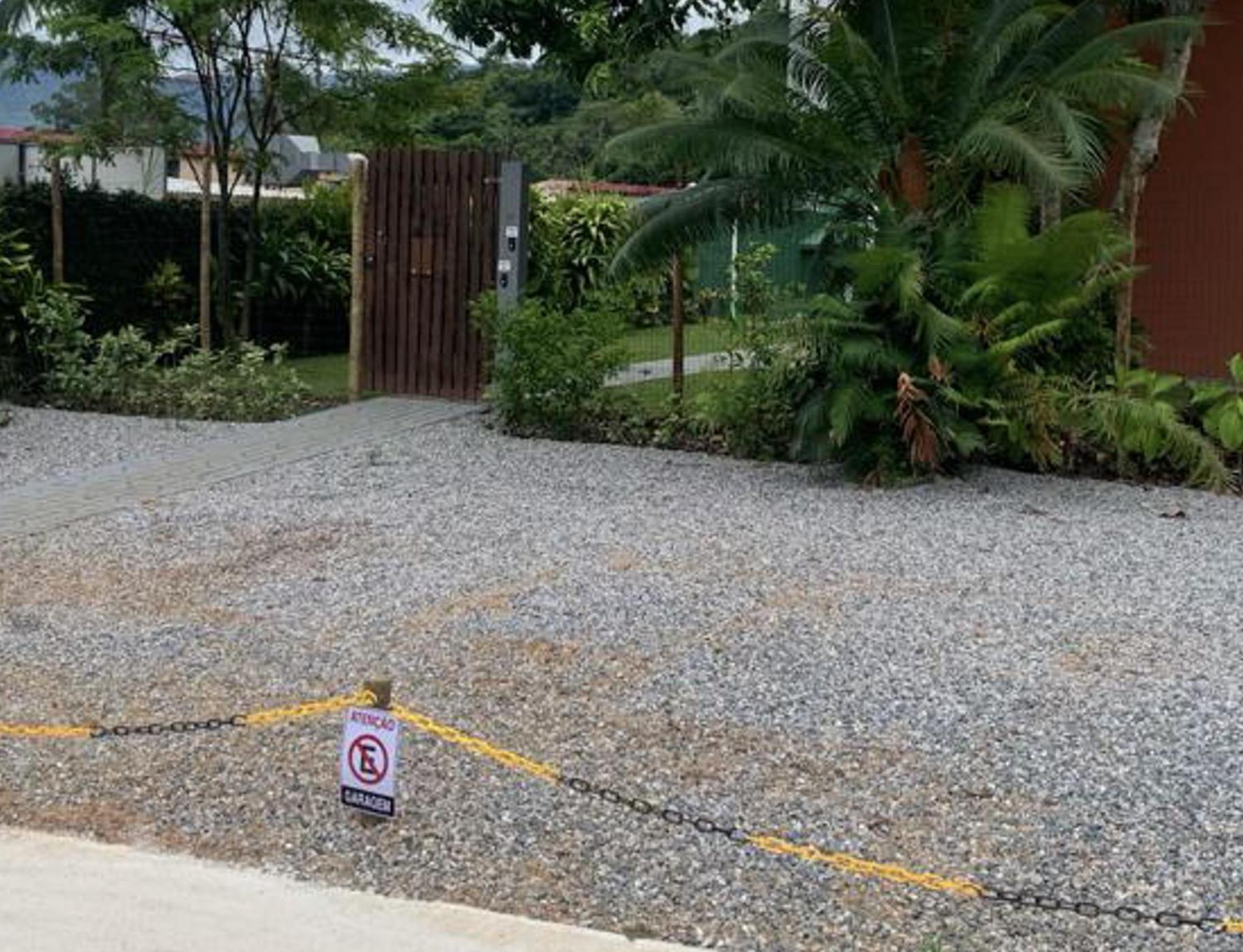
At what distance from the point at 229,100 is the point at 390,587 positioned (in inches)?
373

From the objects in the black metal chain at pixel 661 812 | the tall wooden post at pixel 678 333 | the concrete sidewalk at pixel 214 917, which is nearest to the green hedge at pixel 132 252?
the tall wooden post at pixel 678 333

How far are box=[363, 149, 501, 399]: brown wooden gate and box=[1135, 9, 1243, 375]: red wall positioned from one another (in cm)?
553

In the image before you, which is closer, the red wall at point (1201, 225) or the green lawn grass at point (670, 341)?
the green lawn grass at point (670, 341)

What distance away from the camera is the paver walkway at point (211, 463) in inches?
380

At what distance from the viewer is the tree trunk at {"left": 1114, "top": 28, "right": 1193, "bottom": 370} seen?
449 inches

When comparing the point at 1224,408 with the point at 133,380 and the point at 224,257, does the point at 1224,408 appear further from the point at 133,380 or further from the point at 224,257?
the point at 224,257

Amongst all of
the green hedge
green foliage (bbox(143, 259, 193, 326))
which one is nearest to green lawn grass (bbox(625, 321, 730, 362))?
green foliage (bbox(143, 259, 193, 326))

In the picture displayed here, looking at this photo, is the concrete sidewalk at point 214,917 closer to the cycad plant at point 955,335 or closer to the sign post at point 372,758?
the sign post at point 372,758

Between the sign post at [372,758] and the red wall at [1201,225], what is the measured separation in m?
9.99

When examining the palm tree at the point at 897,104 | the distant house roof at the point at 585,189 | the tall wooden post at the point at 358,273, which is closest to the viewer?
the palm tree at the point at 897,104

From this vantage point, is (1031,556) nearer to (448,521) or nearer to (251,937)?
(448,521)

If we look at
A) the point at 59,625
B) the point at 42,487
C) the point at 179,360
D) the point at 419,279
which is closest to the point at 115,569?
the point at 59,625

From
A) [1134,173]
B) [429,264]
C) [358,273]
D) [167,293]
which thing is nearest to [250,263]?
[167,293]

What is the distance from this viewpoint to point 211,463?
36.8 ft
